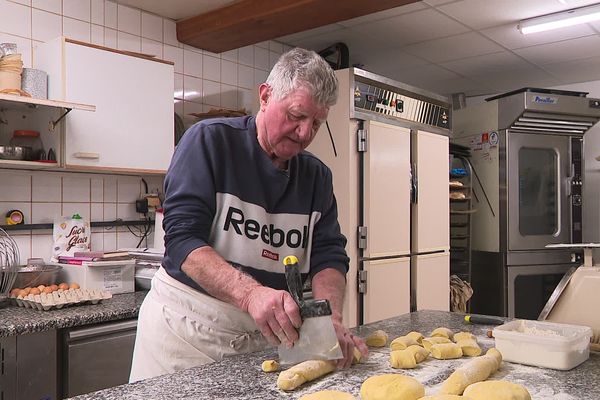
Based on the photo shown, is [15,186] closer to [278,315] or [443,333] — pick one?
[278,315]

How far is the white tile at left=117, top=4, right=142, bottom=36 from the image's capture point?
311 centimetres

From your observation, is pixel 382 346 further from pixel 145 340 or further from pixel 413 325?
pixel 145 340

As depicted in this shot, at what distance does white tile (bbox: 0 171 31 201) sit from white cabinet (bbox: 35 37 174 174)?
0.93 ft

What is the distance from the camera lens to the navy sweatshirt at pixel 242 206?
1.45m

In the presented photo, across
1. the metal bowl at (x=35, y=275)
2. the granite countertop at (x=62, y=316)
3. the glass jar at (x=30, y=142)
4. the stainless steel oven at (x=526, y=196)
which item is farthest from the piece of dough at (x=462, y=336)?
the stainless steel oven at (x=526, y=196)

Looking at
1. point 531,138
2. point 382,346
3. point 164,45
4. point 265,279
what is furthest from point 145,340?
point 531,138

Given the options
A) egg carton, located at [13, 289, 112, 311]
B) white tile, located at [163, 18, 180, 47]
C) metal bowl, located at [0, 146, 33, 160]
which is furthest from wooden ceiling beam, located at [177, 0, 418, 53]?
egg carton, located at [13, 289, 112, 311]

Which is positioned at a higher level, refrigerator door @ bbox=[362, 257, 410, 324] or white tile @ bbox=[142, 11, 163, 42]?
white tile @ bbox=[142, 11, 163, 42]

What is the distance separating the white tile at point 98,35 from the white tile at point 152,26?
275mm

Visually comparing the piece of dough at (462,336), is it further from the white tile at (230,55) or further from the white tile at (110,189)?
the white tile at (230,55)

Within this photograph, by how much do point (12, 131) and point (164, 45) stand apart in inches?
42.1

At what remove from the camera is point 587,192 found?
529 centimetres

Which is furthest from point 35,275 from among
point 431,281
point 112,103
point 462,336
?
point 431,281

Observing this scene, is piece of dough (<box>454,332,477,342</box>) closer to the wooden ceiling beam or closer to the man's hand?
the man's hand
